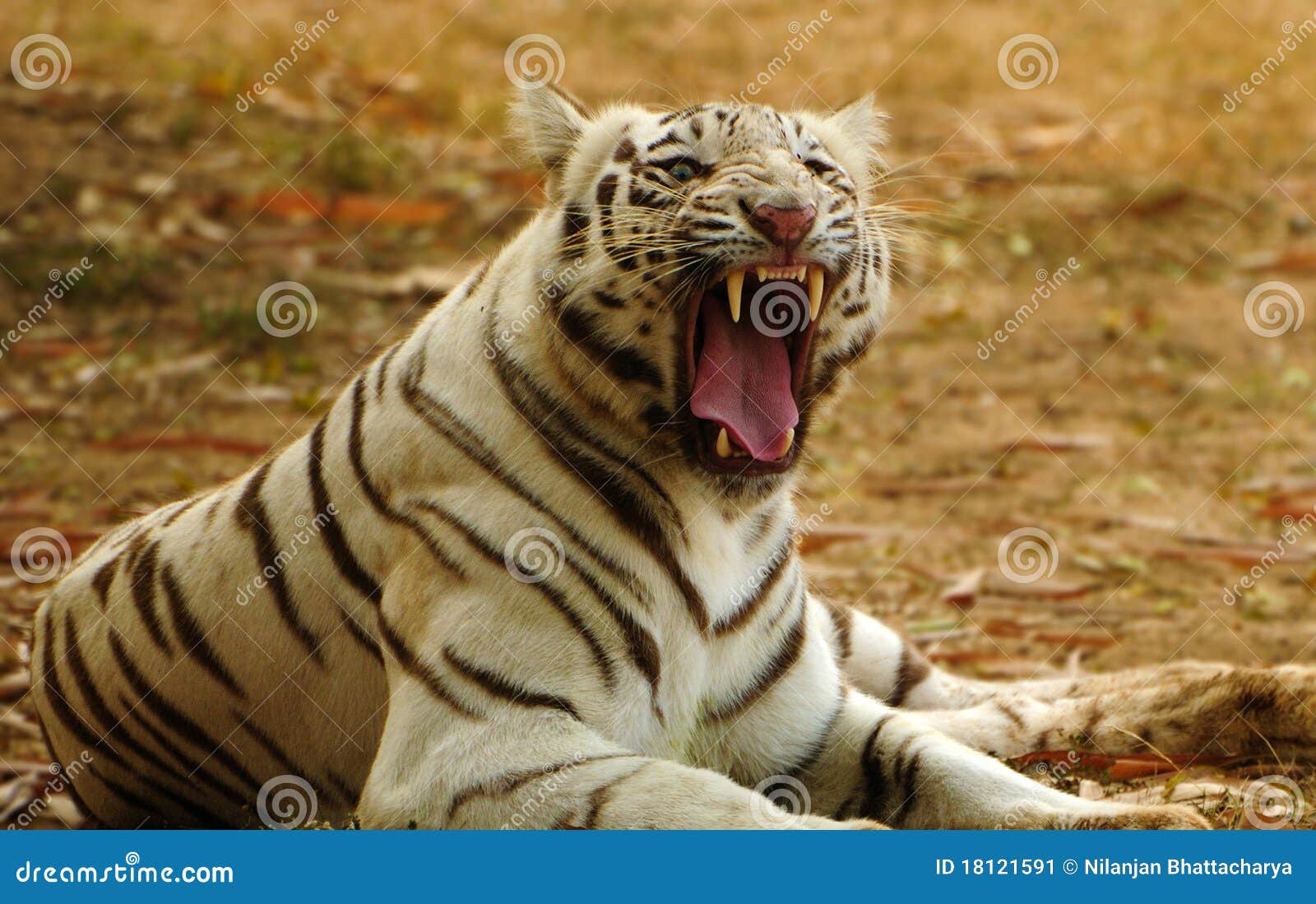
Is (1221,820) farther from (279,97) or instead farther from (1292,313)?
(279,97)

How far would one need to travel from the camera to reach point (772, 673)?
3443mm

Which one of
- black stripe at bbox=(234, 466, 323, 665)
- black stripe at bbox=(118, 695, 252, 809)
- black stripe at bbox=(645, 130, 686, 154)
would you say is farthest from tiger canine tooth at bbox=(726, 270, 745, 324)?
black stripe at bbox=(118, 695, 252, 809)

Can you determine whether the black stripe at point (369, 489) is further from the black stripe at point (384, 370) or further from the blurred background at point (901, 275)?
the blurred background at point (901, 275)

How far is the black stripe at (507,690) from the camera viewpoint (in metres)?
3.03

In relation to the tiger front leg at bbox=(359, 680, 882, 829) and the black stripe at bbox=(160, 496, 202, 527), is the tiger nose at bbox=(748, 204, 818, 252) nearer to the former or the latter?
the tiger front leg at bbox=(359, 680, 882, 829)

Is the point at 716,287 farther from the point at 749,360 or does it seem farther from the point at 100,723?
the point at 100,723

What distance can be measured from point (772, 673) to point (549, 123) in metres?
1.34

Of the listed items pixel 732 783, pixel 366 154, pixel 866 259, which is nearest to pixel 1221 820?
pixel 732 783

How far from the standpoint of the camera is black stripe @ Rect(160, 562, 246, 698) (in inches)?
141

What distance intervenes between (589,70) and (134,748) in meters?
7.42

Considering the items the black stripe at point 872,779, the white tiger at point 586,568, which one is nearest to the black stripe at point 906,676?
the white tiger at point 586,568

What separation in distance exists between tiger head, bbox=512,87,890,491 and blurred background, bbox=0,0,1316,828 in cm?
55

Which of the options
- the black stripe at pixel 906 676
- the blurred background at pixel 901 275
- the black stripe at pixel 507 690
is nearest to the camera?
the black stripe at pixel 507 690

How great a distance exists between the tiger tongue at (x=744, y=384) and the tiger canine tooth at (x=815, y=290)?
10 cm
